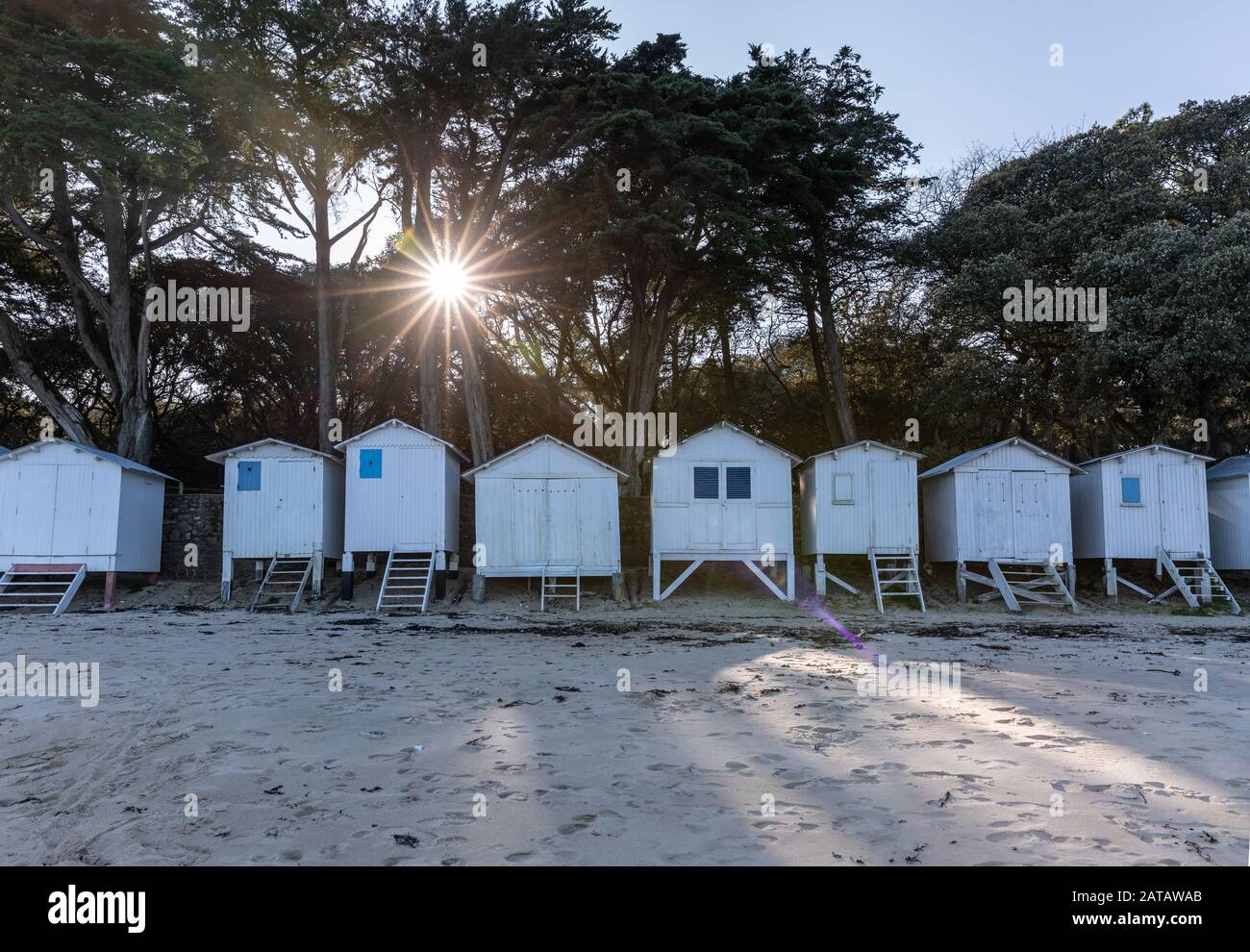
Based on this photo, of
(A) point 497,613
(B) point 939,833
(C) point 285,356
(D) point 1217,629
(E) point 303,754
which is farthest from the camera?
(C) point 285,356

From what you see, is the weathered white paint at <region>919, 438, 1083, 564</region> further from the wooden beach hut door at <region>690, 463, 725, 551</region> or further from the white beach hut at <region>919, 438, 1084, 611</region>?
the wooden beach hut door at <region>690, 463, 725, 551</region>

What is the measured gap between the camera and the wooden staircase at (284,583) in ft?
60.9

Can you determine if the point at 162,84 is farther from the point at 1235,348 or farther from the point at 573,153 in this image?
the point at 1235,348

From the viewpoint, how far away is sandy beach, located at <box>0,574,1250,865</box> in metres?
4.43

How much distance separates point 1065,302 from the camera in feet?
82.0

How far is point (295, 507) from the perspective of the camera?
19781 mm

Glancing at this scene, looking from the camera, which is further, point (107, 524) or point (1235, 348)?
point (1235, 348)

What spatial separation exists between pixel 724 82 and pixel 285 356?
71.7 ft

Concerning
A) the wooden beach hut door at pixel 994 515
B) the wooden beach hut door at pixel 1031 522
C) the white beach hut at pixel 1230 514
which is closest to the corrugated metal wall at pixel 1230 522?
the white beach hut at pixel 1230 514

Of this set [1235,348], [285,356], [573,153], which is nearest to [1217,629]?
[1235,348]

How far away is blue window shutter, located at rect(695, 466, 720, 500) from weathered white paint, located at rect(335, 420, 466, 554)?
6448 mm

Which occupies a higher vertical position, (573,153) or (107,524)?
(573,153)

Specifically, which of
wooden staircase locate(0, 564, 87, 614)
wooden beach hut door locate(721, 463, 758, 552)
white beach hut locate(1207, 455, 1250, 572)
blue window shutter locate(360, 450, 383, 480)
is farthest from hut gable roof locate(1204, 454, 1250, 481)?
wooden staircase locate(0, 564, 87, 614)

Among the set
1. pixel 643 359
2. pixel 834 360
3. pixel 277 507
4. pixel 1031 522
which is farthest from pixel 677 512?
pixel 834 360
